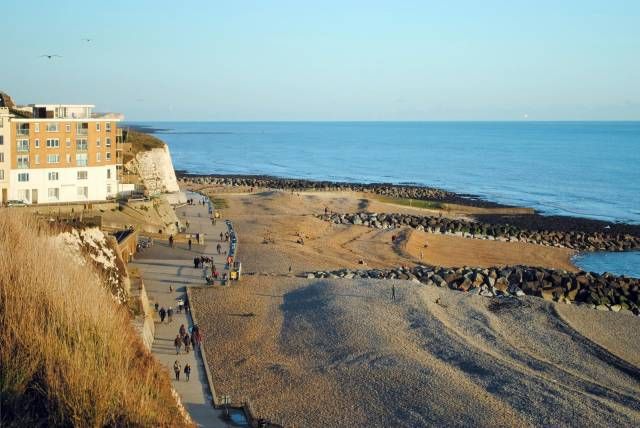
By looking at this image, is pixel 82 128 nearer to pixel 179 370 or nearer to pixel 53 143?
pixel 53 143

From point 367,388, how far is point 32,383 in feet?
28.1

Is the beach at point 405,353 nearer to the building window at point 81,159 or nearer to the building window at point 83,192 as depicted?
the building window at point 83,192

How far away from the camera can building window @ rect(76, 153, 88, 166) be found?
37.2 meters

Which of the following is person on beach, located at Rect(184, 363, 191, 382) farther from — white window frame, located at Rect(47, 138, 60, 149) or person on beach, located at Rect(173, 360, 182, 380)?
white window frame, located at Rect(47, 138, 60, 149)

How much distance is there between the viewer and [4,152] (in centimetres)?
3456

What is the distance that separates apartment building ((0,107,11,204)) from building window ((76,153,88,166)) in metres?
3.37

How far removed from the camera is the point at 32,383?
14453mm

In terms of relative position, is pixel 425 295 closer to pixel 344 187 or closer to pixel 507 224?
pixel 507 224

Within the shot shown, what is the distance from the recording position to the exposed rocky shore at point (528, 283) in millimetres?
32344

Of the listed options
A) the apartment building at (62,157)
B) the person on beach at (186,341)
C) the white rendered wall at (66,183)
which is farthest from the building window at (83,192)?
the person on beach at (186,341)

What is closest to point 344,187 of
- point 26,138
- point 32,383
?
point 26,138

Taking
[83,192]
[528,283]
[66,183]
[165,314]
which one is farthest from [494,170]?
[165,314]

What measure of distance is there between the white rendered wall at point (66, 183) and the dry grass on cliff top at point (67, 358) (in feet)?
61.2

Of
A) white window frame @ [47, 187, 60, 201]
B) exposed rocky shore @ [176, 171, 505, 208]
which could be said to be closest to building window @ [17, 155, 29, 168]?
white window frame @ [47, 187, 60, 201]
